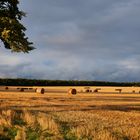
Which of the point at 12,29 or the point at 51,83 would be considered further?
the point at 51,83

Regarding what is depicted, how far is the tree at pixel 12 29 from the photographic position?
1698 inches

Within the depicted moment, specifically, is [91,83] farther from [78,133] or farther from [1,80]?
[78,133]

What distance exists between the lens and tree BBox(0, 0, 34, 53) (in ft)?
141

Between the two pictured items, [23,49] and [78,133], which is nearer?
[78,133]

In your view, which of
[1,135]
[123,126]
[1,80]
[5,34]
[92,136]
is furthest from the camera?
[1,80]

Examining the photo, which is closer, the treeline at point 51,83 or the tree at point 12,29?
the tree at point 12,29

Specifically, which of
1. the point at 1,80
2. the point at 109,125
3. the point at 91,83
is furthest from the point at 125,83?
the point at 109,125

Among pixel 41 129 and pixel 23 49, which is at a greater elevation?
pixel 23 49

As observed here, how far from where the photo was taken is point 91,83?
16538 cm

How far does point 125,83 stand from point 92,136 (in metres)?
154

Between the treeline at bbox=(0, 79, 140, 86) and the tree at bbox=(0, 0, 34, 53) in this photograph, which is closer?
the tree at bbox=(0, 0, 34, 53)

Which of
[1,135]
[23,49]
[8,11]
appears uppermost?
[8,11]

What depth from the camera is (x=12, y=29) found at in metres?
43.0

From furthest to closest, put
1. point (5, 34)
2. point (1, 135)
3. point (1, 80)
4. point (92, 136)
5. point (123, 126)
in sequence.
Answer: point (1, 80) < point (5, 34) < point (123, 126) < point (1, 135) < point (92, 136)
